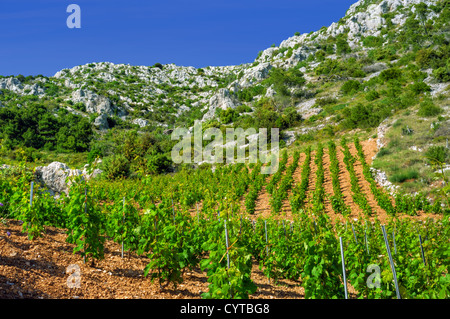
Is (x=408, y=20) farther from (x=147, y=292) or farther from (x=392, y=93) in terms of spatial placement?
(x=147, y=292)

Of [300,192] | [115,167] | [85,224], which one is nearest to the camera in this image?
[85,224]

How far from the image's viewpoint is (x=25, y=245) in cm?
429

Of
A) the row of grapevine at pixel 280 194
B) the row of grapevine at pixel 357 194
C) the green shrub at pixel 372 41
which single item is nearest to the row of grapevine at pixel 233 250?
the row of grapevine at pixel 357 194

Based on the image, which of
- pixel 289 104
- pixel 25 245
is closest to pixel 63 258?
pixel 25 245

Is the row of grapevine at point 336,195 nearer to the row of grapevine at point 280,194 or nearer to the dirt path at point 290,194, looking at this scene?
the dirt path at point 290,194

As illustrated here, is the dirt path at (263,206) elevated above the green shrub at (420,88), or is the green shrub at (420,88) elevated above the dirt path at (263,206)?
the green shrub at (420,88)

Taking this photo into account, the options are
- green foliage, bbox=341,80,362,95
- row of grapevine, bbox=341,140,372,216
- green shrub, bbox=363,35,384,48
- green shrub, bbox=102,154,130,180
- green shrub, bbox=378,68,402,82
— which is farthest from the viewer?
green shrub, bbox=363,35,384,48

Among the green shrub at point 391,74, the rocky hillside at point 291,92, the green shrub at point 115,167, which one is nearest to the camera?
the green shrub at point 115,167

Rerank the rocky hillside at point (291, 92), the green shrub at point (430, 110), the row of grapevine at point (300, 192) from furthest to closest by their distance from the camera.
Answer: the rocky hillside at point (291, 92)
the green shrub at point (430, 110)
the row of grapevine at point (300, 192)

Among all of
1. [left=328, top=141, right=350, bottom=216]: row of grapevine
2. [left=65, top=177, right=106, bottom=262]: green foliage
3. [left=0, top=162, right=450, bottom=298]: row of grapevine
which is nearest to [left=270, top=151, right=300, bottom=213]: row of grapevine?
[left=328, top=141, right=350, bottom=216]: row of grapevine

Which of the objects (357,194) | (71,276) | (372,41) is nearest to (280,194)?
(357,194)

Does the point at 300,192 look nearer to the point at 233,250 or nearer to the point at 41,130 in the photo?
the point at 233,250

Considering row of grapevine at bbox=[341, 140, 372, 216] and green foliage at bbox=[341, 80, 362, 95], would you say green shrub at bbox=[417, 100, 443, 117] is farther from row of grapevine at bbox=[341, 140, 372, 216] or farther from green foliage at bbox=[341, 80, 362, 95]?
green foliage at bbox=[341, 80, 362, 95]
